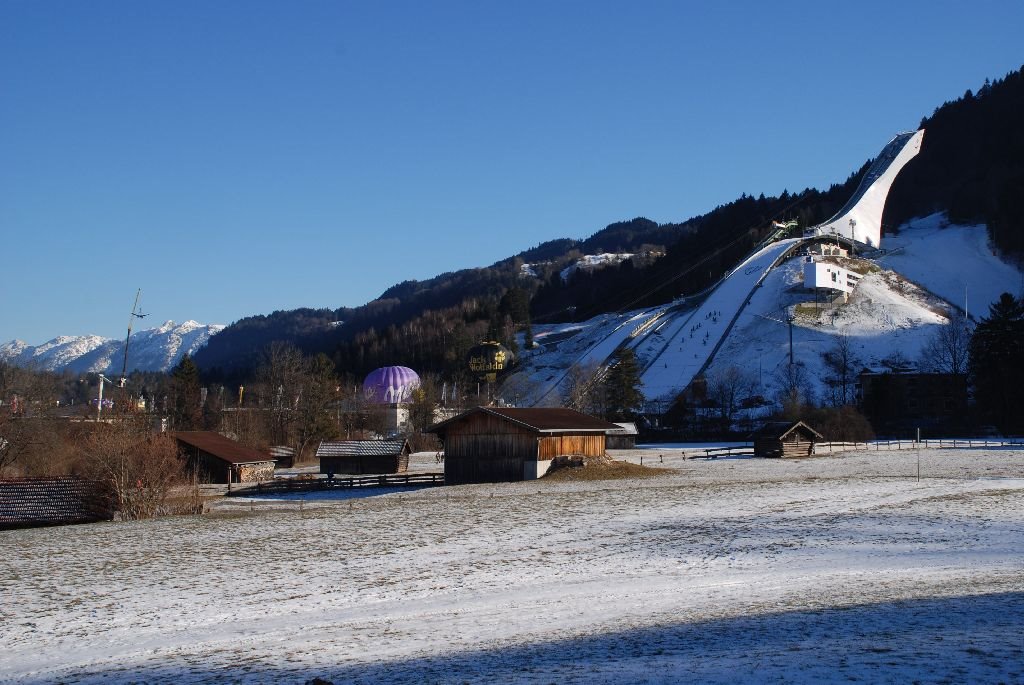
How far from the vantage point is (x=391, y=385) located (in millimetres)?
138250

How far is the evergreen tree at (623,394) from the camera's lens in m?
106

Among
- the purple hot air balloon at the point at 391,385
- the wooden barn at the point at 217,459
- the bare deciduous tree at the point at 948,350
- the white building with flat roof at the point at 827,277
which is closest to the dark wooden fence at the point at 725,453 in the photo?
the wooden barn at the point at 217,459

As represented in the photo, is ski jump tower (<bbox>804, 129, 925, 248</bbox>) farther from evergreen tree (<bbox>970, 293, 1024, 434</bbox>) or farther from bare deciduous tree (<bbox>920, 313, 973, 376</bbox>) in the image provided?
evergreen tree (<bbox>970, 293, 1024, 434</bbox>)

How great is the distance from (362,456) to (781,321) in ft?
256

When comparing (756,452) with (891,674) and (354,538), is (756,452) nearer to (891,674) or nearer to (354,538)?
(354,538)

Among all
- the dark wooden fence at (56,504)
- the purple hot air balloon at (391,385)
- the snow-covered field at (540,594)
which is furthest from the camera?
the purple hot air balloon at (391,385)

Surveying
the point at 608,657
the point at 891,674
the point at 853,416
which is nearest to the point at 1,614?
the point at 608,657

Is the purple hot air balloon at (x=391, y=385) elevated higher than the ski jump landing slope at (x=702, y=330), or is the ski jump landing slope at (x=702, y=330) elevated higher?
the ski jump landing slope at (x=702, y=330)

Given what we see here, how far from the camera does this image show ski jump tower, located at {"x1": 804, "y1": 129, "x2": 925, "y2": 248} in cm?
15638

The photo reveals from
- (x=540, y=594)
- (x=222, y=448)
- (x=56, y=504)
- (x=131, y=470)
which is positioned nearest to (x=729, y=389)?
(x=222, y=448)

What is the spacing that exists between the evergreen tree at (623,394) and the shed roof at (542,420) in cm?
5030

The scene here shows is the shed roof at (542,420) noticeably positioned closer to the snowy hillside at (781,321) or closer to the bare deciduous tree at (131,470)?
the bare deciduous tree at (131,470)

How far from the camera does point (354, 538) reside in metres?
27.6

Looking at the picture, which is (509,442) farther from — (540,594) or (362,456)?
(540,594)
